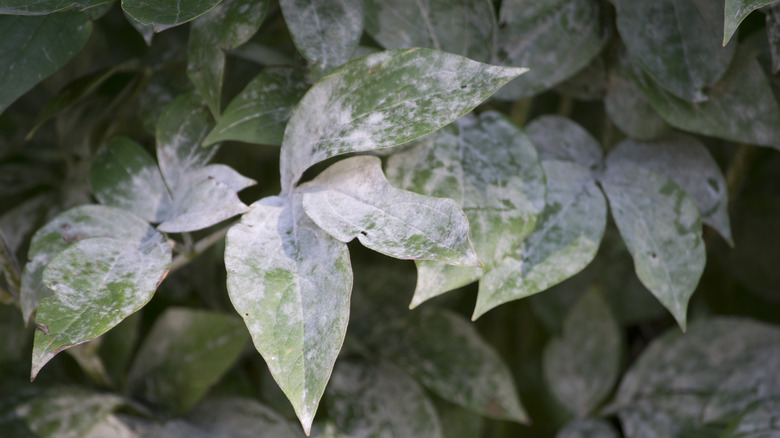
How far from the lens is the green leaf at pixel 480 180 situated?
0.45 metres

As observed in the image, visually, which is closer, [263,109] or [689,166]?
[263,109]

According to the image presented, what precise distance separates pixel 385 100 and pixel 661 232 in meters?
0.27

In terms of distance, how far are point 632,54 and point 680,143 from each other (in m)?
0.12

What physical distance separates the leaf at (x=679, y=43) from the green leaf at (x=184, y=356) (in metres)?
0.46

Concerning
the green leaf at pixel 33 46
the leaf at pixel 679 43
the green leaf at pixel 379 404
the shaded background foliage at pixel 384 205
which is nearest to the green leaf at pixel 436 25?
the shaded background foliage at pixel 384 205

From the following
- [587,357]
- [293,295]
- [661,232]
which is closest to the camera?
[293,295]

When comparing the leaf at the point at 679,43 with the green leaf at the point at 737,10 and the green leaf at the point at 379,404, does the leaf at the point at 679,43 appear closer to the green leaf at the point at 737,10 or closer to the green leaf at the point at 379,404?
the green leaf at the point at 737,10

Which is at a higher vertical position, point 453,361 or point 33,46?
point 33,46

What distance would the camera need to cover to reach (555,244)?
50 centimetres

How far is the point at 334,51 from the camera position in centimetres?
48

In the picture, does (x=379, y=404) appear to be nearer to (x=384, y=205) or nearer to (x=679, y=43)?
(x=384, y=205)

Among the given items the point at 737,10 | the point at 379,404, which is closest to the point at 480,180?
the point at 737,10

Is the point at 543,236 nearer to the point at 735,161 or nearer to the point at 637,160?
the point at 637,160

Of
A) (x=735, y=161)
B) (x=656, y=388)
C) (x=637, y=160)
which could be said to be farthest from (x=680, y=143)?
(x=656, y=388)
